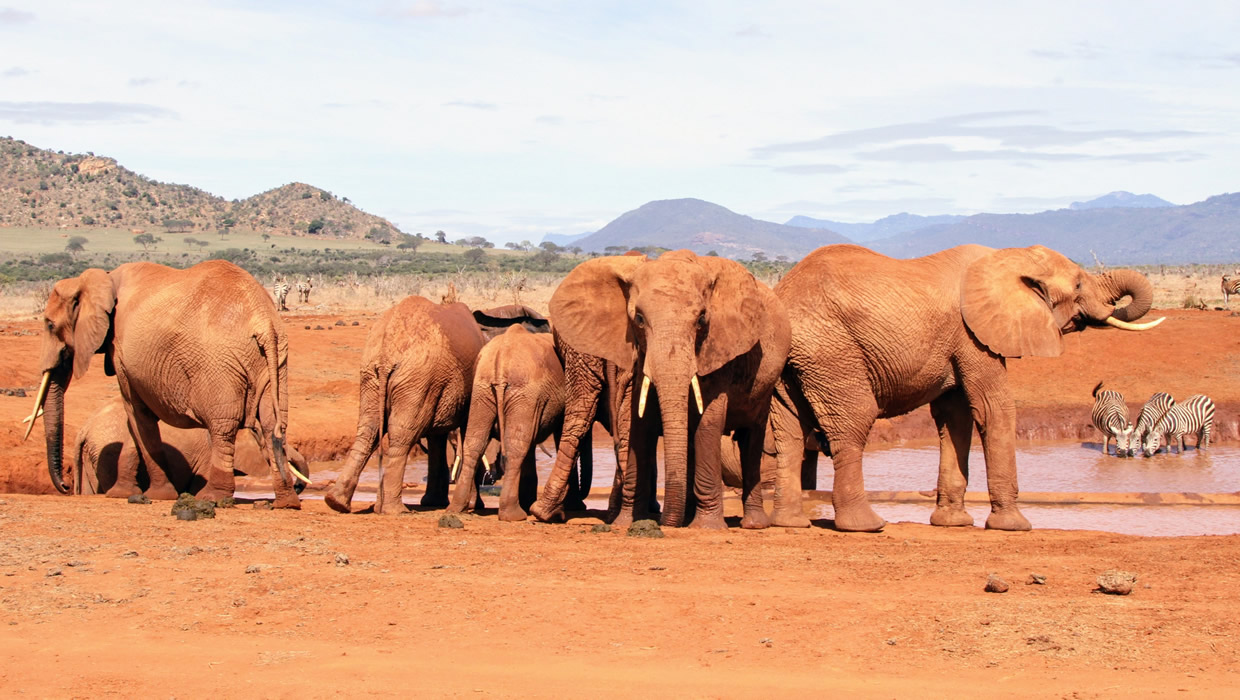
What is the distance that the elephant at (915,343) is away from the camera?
35.5 ft

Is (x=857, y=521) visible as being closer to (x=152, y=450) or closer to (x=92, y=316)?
(x=152, y=450)

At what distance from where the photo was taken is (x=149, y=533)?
31.2 feet

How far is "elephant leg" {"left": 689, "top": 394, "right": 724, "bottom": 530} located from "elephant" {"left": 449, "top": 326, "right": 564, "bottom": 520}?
1.68 meters

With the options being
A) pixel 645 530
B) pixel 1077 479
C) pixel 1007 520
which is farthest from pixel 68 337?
pixel 1077 479

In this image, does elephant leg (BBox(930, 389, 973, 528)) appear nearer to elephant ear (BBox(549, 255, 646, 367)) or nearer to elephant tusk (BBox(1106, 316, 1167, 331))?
elephant tusk (BBox(1106, 316, 1167, 331))

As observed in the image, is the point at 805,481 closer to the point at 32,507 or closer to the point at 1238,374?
the point at 32,507

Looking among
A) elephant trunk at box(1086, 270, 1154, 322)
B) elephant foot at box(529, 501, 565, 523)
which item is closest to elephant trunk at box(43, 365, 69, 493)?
elephant foot at box(529, 501, 565, 523)

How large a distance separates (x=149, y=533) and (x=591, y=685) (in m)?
4.76

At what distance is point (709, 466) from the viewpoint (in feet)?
34.4

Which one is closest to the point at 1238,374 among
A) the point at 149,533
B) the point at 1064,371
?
the point at 1064,371

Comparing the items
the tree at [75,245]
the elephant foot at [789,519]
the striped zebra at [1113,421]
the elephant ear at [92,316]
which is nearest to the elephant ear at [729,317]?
the elephant foot at [789,519]

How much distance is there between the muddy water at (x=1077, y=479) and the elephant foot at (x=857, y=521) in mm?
1927

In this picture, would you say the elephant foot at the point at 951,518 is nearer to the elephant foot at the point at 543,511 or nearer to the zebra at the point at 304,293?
the elephant foot at the point at 543,511

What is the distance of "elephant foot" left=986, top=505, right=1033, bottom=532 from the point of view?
1114 centimetres
